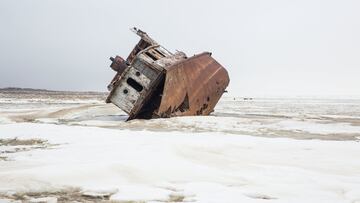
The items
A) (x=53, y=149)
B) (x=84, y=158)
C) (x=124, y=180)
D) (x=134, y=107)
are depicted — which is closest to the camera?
(x=124, y=180)

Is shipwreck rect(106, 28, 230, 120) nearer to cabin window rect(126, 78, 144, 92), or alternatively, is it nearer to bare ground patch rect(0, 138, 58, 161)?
cabin window rect(126, 78, 144, 92)

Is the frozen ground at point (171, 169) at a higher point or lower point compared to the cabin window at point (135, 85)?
lower

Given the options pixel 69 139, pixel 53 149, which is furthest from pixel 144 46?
pixel 53 149

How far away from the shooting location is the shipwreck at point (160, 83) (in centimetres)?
1352

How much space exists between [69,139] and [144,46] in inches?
340

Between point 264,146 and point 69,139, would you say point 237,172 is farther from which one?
point 69,139

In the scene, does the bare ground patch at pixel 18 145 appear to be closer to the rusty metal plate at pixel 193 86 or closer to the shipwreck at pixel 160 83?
the shipwreck at pixel 160 83

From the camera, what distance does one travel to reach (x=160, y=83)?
14094mm

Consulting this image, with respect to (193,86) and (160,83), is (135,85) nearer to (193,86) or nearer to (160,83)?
(160,83)

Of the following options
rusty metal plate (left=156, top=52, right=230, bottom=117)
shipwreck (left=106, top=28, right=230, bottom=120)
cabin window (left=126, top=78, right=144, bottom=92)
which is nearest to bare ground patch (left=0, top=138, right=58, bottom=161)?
shipwreck (left=106, top=28, right=230, bottom=120)

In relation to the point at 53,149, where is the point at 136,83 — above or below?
above

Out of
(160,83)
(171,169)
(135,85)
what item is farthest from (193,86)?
(171,169)

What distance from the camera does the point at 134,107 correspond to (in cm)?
1358

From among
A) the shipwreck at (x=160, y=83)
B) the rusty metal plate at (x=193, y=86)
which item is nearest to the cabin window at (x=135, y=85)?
the shipwreck at (x=160, y=83)
